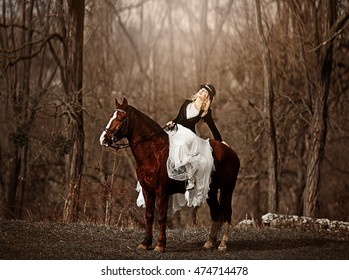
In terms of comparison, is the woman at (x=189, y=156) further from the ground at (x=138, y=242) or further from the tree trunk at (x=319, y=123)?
the tree trunk at (x=319, y=123)

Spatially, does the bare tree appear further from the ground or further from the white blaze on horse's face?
the white blaze on horse's face

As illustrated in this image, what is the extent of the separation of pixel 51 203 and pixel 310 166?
11158 millimetres

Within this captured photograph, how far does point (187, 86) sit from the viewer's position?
24391 millimetres

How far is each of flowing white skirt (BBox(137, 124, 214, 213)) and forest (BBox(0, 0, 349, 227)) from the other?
667 cm

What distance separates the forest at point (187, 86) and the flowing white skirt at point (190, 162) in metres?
6.67

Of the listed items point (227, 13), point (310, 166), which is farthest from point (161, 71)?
point (310, 166)

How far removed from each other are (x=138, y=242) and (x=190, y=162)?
1.84 m

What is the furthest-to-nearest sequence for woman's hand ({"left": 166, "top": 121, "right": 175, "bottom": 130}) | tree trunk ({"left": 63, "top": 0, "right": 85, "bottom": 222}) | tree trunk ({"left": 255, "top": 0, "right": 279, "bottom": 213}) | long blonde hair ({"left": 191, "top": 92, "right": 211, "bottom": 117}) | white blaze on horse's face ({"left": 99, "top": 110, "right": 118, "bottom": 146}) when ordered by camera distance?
tree trunk ({"left": 255, "top": 0, "right": 279, "bottom": 213}) < tree trunk ({"left": 63, "top": 0, "right": 85, "bottom": 222}) < long blonde hair ({"left": 191, "top": 92, "right": 211, "bottom": 117}) < woman's hand ({"left": 166, "top": 121, "right": 175, "bottom": 130}) < white blaze on horse's face ({"left": 99, "top": 110, "right": 118, "bottom": 146})

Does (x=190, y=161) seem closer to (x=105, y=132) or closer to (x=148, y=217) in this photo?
Answer: (x=148, y=217)

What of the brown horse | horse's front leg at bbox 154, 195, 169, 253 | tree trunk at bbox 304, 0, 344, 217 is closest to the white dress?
the brown horse

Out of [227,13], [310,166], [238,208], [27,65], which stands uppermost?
[227,13]

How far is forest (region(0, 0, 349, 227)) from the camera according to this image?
18497 millimetres
